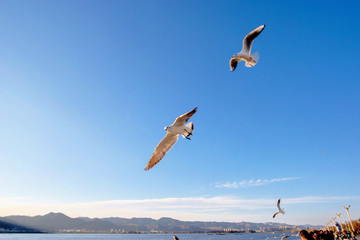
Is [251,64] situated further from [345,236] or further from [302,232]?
[345,236]

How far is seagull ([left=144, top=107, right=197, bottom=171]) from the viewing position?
31.2 ft

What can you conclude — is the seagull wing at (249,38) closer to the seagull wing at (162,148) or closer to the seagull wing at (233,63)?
the seagull wing at (233,63)

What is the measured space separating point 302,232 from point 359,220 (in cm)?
8206

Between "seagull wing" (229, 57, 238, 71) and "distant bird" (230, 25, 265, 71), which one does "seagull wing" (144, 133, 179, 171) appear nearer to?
"seagull wing" (229, 57, 238, 71)

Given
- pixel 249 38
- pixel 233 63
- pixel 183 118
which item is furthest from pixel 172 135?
pixel 249 38

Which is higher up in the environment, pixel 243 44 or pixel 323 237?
pixel 243 44

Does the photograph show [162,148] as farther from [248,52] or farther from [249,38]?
[249,38]

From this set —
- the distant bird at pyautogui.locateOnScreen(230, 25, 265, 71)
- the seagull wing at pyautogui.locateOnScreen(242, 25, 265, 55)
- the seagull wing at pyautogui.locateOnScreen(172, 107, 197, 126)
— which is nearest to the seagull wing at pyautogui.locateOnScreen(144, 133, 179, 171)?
the seagull wing at pyautogui.locateOnScreen(172, 107, 197, 126)

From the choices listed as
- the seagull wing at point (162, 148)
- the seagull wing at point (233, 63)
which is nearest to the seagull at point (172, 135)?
the seagull wing at point (162, 148)

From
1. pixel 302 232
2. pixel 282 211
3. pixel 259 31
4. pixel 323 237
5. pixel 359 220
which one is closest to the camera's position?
pixel 302 232

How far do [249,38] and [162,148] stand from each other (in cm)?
613

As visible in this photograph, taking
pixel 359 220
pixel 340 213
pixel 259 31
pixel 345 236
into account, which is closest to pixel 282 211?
pixel 345 236

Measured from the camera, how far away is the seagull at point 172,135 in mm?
9508

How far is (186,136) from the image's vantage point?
384 inches
